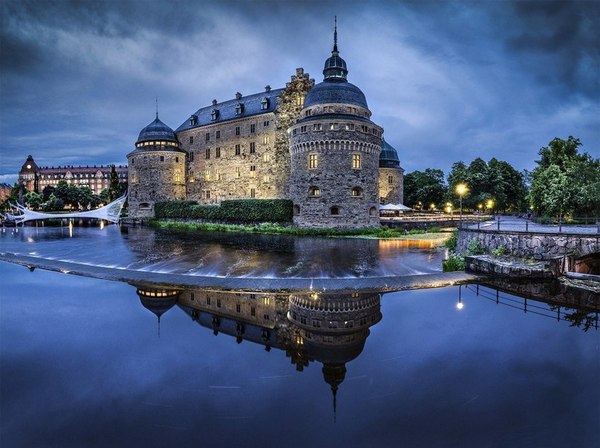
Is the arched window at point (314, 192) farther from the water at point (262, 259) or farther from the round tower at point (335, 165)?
the water at point (262, 259)

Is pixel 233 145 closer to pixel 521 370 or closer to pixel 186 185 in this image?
pixel 186 185

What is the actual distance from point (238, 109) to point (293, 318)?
47.3 metres

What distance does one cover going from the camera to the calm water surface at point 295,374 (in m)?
4.62

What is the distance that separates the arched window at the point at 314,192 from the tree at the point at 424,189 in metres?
40.0

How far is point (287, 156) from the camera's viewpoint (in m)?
45.8

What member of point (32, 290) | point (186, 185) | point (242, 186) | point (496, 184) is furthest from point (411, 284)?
point (496, 184)

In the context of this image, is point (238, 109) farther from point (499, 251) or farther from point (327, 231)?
point (499, 251)

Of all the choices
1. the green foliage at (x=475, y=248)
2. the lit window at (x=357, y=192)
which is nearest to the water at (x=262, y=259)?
the green foliage at (x=475, y=248)

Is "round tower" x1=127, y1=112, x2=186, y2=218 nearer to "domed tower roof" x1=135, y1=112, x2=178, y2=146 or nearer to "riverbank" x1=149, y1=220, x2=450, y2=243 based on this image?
"domed tower roof" x1=135, y1=112, x2=178, y2=146

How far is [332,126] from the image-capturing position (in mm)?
35750

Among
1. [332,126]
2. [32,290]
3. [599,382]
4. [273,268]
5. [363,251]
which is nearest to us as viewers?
[599,382]

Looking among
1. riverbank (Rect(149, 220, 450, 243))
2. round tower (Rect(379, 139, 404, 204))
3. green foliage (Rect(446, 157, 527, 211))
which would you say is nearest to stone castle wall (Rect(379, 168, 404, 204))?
round tower (Rect(379, 139, 404, 204))

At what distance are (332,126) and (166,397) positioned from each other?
33.3 meters

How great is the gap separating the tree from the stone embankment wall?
5597cm
